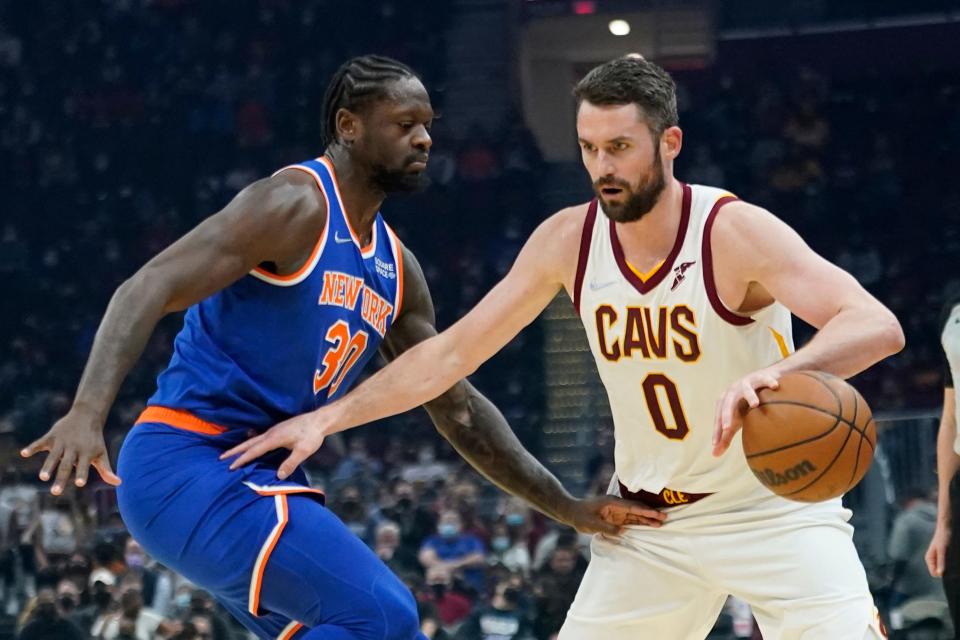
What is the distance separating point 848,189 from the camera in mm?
17453

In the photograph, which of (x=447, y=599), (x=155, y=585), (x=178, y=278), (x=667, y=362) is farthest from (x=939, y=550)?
(x=155, y=585)

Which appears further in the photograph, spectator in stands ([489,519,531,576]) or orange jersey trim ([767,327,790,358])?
spectator in stands ([489,519,531,576])

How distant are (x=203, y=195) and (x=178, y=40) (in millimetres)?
3232

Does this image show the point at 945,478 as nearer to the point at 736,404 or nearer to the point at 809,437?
the point at 809,437

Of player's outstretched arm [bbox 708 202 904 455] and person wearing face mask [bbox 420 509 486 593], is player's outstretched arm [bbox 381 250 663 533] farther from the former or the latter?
person wearing face mask [bbox 420 509 486 593]

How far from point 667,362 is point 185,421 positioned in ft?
4.58

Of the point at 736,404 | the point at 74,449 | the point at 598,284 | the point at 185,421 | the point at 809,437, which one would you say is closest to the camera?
the point at 736,404

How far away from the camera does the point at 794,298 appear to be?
3.70 m

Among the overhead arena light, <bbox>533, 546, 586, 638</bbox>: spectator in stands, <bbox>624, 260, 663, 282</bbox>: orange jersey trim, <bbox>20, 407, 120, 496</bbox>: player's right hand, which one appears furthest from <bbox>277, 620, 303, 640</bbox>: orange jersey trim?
the overhead arena light

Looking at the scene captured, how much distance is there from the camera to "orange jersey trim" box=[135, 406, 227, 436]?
13.9 ft

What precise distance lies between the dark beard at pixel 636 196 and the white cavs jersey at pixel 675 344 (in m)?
0.12

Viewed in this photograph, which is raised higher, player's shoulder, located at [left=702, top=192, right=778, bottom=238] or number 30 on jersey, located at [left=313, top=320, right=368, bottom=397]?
player's shoulder, located at [left=702, top=192, right=778, bottom=238]

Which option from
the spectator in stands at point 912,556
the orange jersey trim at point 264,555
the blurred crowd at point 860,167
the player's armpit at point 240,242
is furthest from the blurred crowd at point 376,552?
the player's armpit at point 240,242

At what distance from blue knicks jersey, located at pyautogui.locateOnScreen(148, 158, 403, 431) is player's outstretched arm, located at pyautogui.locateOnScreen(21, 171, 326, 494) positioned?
3.9 inches
